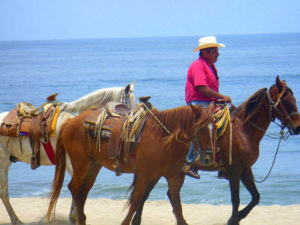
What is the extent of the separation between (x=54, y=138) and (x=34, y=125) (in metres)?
0.33

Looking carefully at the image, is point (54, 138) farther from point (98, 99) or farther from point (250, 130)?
point (250, 130)

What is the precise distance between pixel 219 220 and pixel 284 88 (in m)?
2.60

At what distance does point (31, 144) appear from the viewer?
7.42 metres

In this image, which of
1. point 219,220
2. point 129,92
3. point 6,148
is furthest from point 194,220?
point 6,148

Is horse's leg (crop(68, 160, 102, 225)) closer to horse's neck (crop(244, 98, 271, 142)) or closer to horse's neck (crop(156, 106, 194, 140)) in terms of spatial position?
horse's neck (crop(156, 106, 194, 140))

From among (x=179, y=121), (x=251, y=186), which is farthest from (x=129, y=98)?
(x=251, y=186)

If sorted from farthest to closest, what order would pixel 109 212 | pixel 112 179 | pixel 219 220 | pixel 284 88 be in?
pixel 112 179 < pixel 109 212 < pixel 219 220 < pixel 284 88

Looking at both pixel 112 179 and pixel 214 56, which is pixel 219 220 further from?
pixel 112 179

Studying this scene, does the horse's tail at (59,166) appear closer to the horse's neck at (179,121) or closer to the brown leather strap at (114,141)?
the brown leather strap at (114,141)

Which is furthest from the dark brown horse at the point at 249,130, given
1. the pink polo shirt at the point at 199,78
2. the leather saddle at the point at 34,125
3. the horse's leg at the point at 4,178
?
the horse's leg at the point at 4,178

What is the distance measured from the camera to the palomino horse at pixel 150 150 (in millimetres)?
5875

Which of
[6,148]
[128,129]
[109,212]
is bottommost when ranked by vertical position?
[109,212]

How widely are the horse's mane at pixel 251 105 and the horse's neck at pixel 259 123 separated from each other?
0.14 feet

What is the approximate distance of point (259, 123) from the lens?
695cm
